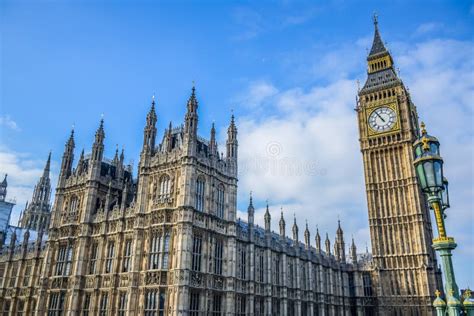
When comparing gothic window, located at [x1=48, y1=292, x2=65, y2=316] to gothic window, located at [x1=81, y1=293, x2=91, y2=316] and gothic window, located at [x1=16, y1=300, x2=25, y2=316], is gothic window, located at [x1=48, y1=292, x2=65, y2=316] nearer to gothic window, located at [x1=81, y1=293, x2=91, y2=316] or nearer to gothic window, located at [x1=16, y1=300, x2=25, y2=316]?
gothic window, located at [x1=81, y1=293, x2=91, y2=316]

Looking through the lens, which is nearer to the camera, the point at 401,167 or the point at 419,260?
the point at 419,260

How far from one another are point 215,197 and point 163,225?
6.70 m

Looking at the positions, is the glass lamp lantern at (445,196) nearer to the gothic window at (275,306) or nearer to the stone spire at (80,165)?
the gothic window at (275,306)

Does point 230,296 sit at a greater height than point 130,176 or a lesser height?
lesser

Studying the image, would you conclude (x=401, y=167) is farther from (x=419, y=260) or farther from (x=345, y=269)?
(x=345, y=269)

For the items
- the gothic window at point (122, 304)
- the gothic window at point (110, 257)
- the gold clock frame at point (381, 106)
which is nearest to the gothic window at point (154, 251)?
the gothic window at point (122, 304)

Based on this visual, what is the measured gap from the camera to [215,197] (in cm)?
4306

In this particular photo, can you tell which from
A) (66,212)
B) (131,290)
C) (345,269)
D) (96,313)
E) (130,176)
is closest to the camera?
(131,290)

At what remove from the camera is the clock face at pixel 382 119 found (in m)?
74.8

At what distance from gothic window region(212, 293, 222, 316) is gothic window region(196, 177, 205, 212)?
348 inches

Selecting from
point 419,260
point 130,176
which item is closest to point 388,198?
point 419,260

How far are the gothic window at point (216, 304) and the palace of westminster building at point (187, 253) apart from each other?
0.33 feet

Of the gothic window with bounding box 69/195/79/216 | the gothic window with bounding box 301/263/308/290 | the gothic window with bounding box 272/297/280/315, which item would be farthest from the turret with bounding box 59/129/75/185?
the gothic window with bounding box 301/263/308/290

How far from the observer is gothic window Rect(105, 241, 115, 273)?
43.1 meters
